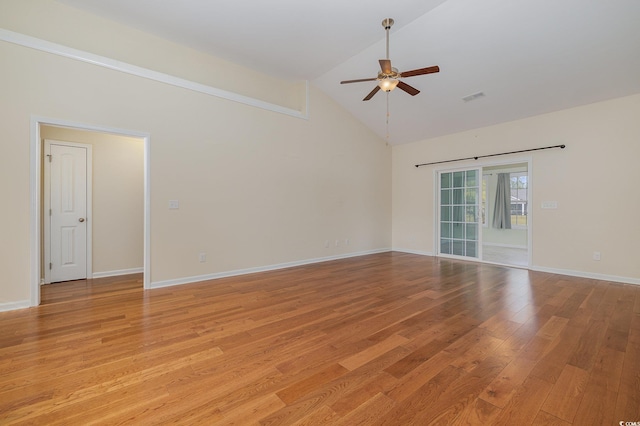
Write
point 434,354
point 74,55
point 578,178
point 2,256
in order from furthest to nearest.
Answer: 1. point 578,178
2. point 74,55
3. point 2,256
4. point 434,354

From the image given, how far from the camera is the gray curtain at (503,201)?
26.7ft

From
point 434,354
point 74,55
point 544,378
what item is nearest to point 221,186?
point 74,55

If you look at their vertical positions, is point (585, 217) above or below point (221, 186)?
below

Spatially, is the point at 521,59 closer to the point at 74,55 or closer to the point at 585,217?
the point at 585,217

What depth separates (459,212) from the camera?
6.09 metres

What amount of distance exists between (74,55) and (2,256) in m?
2.49

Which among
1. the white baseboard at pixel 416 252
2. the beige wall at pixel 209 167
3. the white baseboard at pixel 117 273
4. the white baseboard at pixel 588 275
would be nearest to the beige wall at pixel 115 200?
the white baseboard at pixel 117 273

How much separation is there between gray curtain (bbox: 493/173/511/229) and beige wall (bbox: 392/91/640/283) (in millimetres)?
3448

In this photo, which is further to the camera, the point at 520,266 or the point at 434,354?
the point at 520,266

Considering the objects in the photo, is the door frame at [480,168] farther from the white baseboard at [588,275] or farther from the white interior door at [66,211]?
the white interior door at [66,211]

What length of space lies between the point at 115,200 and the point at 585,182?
8.04 m

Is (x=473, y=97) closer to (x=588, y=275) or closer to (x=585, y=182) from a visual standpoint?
(x=585, y=182)

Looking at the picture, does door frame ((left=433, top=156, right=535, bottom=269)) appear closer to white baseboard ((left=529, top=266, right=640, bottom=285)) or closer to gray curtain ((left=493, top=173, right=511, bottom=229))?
white baseboard ((left=529, top=266, right=640, bottom=285))

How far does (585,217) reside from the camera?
14.5ft
